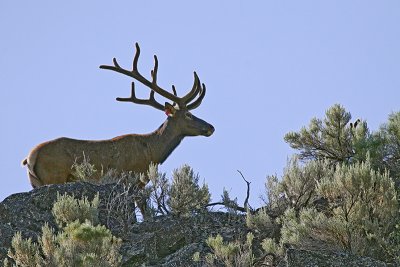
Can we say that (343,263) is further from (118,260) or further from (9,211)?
(9,211)

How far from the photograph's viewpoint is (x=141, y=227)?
1574cm

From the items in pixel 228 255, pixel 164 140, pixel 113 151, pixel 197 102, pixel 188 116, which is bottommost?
pixel 228 255

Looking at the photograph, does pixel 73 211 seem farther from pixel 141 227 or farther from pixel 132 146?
pixel 132 146

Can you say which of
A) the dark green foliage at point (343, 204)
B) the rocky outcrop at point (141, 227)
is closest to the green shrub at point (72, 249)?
the rocky outcrop at point (141, 227)

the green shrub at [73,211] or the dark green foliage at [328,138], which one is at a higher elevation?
Result: the dark green foliage at [328,138]

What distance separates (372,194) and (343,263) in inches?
71.7

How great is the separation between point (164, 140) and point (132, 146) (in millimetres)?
746

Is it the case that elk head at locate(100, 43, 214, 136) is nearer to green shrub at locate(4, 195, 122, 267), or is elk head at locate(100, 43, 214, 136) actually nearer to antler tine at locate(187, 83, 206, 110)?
antler tine at locate(187, 83, 206, 110)

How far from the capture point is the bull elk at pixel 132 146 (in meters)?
18.4

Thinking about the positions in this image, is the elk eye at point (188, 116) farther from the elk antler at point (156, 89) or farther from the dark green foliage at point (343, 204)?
the dark green foliage at point (343, 204)

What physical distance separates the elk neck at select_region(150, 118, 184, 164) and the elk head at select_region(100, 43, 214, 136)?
0.16 ft

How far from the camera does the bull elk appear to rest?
60.5ft

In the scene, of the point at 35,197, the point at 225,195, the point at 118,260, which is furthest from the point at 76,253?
the point at 225,195

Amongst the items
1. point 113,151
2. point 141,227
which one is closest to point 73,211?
point 141,227
